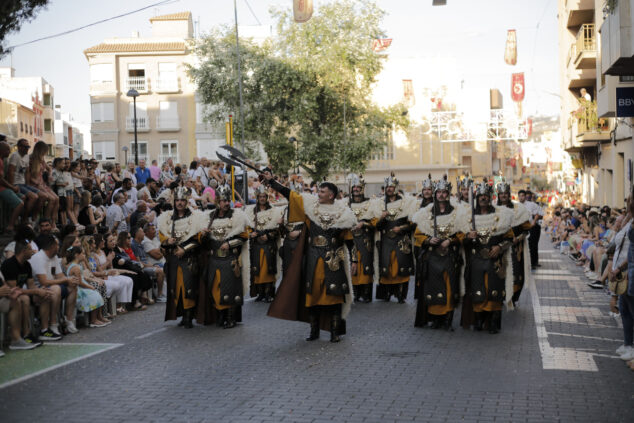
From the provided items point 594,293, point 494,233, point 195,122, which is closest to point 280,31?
point 195,122

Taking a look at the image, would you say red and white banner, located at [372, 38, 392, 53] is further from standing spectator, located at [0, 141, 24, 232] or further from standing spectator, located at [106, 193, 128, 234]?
standing spectator, located at [0, 141, 24, 232]

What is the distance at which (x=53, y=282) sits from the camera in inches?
455

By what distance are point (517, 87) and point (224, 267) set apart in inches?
1841

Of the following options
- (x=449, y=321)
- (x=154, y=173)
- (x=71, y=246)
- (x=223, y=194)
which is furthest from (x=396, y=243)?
(x=154, y=173)

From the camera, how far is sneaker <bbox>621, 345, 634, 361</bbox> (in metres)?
9.29

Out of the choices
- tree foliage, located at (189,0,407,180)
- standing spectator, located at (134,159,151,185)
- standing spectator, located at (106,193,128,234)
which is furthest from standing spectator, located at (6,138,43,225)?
tree foliage, located at (189,0,407,180)

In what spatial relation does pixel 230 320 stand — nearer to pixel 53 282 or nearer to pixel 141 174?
pixel 53 282

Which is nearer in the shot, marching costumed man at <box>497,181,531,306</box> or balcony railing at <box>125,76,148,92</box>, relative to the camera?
marching costumed man at <box>497,181,531,306</box>

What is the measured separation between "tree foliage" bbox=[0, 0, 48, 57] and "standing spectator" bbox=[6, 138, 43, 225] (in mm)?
5003

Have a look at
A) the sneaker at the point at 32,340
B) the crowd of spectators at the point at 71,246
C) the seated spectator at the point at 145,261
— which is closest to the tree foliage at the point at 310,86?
the crowd of spectators at the point at 71,246

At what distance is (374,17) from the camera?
1580 inches

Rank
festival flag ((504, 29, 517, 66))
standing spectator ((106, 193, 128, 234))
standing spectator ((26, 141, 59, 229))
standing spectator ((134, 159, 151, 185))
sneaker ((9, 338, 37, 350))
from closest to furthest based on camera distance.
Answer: sneaker ((9, 338, 37, 350)) < standing spectator ((26, 141, 59, 229)) < standing spectator ((106, 193, 128, 234)) < standing spectator ((134, 159, 151, 185)) < festival flag ((504, 29, 517, 66))

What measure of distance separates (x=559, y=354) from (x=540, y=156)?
→ 10067 centimetres

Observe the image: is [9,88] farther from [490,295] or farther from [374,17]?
[490,295]
